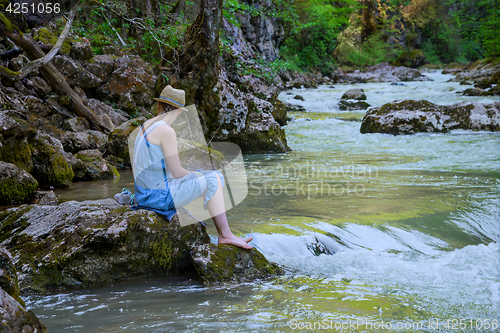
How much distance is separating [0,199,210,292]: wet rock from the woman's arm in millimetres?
484

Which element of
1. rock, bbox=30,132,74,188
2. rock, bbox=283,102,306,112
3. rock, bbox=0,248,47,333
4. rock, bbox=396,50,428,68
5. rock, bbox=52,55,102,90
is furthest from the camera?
rock, bbox=396,50,428,68

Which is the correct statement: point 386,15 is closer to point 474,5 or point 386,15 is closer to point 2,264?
point 474,5

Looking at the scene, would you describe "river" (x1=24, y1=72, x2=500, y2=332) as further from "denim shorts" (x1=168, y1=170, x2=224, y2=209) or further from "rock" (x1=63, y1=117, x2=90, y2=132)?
"rock" (x1=63, y1=117, x2=90, y2=132)

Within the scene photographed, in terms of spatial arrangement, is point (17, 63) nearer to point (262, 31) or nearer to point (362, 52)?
point (262, 31)

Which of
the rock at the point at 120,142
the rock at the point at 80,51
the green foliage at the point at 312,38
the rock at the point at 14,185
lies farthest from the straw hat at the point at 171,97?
the green foliage at the point at 312,38

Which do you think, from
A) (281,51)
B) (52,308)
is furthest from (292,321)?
(281,51)

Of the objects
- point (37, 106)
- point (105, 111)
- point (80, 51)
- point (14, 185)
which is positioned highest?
point (80, 51)

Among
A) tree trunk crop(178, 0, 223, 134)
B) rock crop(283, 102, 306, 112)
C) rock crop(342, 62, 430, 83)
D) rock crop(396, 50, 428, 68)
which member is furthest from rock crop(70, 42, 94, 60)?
rock crop(396, 50, 428, 68)

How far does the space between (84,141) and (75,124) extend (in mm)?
924

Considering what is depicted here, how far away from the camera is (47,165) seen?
22.4 feet

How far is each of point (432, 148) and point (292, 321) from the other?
32.6 ft

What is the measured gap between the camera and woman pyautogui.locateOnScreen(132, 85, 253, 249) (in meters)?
3.50

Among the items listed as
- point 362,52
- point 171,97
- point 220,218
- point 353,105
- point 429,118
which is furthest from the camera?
point 362,52

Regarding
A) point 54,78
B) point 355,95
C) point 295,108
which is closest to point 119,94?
point 54,78
